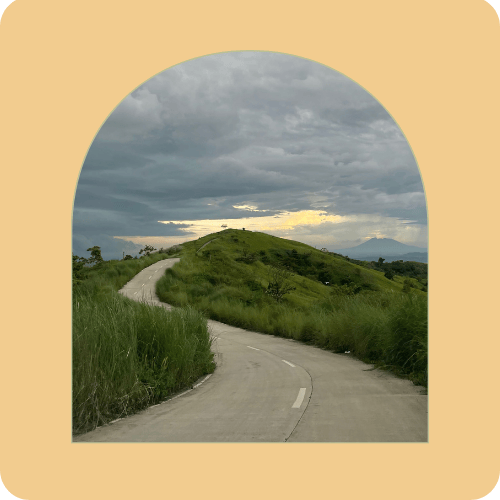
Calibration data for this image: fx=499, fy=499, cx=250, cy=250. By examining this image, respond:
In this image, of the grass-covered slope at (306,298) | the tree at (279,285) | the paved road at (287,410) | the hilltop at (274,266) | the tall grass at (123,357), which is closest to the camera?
the paved road at (287,410)

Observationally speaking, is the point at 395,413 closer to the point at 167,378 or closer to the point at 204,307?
the point at 167,378

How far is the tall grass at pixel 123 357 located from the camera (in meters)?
7.23

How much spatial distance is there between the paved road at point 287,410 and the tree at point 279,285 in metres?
25.1

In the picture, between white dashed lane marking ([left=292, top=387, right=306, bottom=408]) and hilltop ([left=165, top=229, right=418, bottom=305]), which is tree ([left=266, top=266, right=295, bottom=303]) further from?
white dashed lane marking ([left=292, top=387, right=306, bottom=408])

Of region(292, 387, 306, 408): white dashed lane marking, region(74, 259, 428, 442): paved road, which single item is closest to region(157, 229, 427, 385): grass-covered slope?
region(74, 259, 428, 442): paved road

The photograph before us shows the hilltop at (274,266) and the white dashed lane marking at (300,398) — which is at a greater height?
the white dashed lane marking at (300,398)

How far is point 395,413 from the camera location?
7664 millimetres

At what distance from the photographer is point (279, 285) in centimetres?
3988

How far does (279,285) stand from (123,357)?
3162 cm

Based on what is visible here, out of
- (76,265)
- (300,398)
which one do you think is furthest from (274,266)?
(300,398)

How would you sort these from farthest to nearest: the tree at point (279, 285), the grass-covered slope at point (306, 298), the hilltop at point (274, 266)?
the tree at point (279, 285)
the hilltop at point (274, 266)
the grass-covered slope at point (306, 298)

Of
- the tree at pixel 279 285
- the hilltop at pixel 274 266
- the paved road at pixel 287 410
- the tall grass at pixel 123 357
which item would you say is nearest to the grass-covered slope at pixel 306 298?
the hilltop at pixel 274 266

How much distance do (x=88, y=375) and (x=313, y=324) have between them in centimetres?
1505

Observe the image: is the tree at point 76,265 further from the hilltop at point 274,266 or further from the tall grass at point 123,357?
the hilltop at point 274,266
